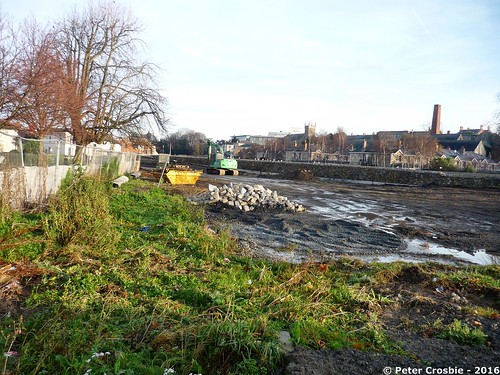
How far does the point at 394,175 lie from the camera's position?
41062 millimetres

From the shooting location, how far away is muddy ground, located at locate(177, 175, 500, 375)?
10.8ft

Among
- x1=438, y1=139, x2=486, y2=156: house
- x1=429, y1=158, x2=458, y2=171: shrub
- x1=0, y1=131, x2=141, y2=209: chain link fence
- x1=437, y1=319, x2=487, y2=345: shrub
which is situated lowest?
x1=437, y1=319, x2=487, y2=345: shrub

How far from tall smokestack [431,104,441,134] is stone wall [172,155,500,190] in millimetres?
57697

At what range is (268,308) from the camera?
15.2 ft

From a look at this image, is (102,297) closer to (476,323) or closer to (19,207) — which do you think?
(476,323)

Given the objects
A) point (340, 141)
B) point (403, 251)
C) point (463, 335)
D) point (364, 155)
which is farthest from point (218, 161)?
point (340, 141)

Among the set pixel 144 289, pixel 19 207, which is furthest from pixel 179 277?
pixel 19 207

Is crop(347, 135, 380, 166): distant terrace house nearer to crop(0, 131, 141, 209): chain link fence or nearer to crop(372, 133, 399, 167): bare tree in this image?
crop(372, 133, 399, 167): bare tree

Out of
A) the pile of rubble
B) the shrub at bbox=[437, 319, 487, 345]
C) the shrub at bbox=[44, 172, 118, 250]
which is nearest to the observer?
the shrub at bbox=[437, 319, 487, 345]

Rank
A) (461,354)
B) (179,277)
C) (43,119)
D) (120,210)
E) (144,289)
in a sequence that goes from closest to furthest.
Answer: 1. (461,354)
2. (144,289)
3. (179,277)
4. (120,210)
5. (43,119)

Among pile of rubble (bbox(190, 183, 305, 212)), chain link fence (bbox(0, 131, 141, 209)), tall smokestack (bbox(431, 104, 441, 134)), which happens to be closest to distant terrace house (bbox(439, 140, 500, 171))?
tall smokestack (bbox(431, 104, 441, 134))

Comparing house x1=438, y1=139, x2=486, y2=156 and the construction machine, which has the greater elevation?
house x1=438, y1=139, x2=486, y2=156

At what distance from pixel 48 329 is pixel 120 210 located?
24.2 feet

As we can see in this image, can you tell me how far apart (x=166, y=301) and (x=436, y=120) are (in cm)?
10283
